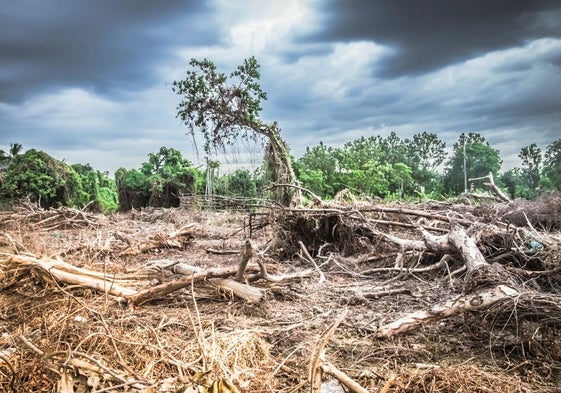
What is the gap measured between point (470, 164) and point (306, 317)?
116 feet

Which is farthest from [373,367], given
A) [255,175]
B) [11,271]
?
[255,175]

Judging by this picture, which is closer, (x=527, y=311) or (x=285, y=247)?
(x=527, y=311)

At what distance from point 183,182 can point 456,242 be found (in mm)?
18033

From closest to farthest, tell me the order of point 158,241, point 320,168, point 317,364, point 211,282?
point 317,364, point 211,282, point 158,241, point 320,168

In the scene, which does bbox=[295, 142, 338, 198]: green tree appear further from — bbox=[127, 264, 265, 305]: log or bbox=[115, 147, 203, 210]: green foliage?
bbox=[127, 264, 265, 305]: log

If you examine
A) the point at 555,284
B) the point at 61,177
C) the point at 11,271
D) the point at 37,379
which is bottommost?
the point at 555,284

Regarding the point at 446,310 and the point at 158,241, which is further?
the point at 158,241

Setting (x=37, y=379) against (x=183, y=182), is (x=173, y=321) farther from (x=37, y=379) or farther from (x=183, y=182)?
(x=183, y=182)

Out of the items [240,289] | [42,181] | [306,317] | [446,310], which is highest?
[42,181]

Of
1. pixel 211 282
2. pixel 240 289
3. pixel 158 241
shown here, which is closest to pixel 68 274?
pixel 211 282

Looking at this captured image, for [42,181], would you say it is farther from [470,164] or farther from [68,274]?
[470,164]

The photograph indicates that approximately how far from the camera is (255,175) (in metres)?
14.9

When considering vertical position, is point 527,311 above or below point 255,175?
below

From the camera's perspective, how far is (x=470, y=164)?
36.4m
